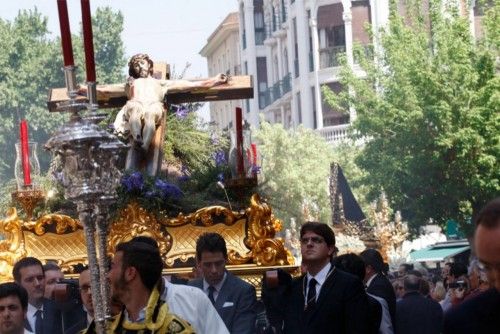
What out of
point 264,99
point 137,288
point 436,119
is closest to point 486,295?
point 137,288

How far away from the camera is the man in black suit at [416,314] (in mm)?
12938

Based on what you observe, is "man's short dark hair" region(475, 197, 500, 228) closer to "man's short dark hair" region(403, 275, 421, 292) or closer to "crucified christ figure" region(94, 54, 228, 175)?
"crucified christ figure" region(94, 54, 228, 175)

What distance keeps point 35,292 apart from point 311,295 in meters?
Result: 1.96

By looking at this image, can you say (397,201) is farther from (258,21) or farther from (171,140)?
(258,21)

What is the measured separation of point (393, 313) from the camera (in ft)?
40.0

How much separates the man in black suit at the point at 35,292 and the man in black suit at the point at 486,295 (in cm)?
523

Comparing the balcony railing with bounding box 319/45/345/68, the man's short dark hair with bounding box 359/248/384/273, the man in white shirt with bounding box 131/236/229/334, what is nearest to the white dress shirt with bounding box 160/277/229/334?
the man in white shirt with bounding box 131/236/229/334

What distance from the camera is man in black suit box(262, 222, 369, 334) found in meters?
8.84

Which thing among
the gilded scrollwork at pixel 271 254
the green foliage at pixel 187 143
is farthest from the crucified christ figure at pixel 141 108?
the gilded scrollwork at pixel 271 254

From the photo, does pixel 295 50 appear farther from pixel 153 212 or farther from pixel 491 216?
pixel 491 216

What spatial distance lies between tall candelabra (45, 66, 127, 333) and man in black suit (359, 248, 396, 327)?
17.6 feet

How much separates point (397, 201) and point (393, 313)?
28.4 meters

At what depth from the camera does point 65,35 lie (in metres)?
6.58

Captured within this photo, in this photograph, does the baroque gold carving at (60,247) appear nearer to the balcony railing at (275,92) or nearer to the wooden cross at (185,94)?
the wooden cross at (185,94)
